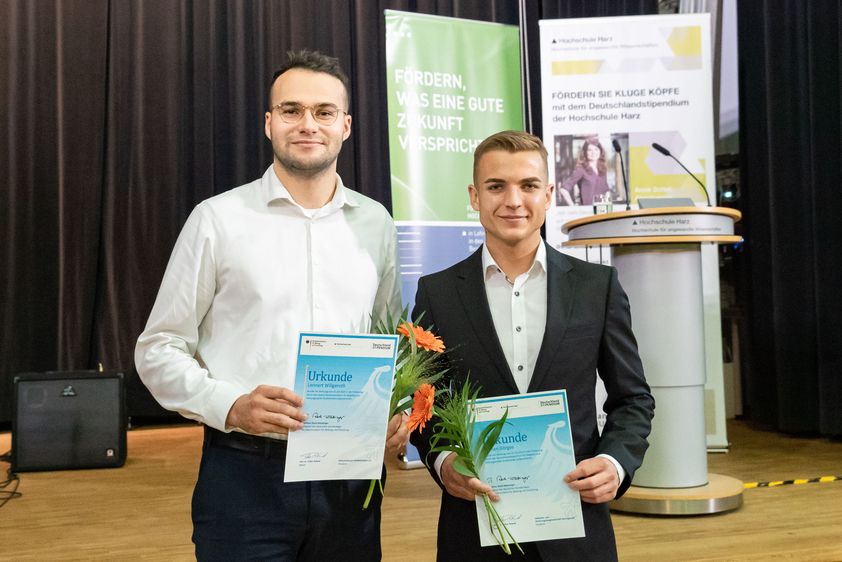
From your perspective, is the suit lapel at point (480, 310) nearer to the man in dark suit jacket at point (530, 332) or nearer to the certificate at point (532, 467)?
the man in dark suit jacket at point (530, 332)

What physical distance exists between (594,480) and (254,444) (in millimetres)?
674

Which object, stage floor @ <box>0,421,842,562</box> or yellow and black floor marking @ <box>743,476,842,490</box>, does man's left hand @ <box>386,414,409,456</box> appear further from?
yellow and black floor marking @ <box>743,476,842,490</box>

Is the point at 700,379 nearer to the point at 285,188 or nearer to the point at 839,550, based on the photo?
the point at 839,550

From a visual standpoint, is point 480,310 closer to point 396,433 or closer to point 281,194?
point 396,433

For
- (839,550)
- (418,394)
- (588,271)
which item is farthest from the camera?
(839,550)

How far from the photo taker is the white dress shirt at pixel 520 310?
62.5 inches

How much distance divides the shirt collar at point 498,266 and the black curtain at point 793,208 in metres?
4.52

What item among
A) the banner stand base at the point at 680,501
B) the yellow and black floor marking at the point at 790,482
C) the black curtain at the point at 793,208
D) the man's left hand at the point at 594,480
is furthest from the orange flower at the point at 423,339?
the black curtain at the point at 793,208

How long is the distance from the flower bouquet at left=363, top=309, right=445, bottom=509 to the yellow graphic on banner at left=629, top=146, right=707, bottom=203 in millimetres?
3736

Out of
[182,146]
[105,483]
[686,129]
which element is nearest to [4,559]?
[105,483]

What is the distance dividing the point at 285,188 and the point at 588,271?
2.23 feet

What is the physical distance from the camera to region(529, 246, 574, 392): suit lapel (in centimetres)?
154

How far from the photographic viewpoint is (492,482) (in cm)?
141

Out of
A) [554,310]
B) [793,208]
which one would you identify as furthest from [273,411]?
[793,208]
